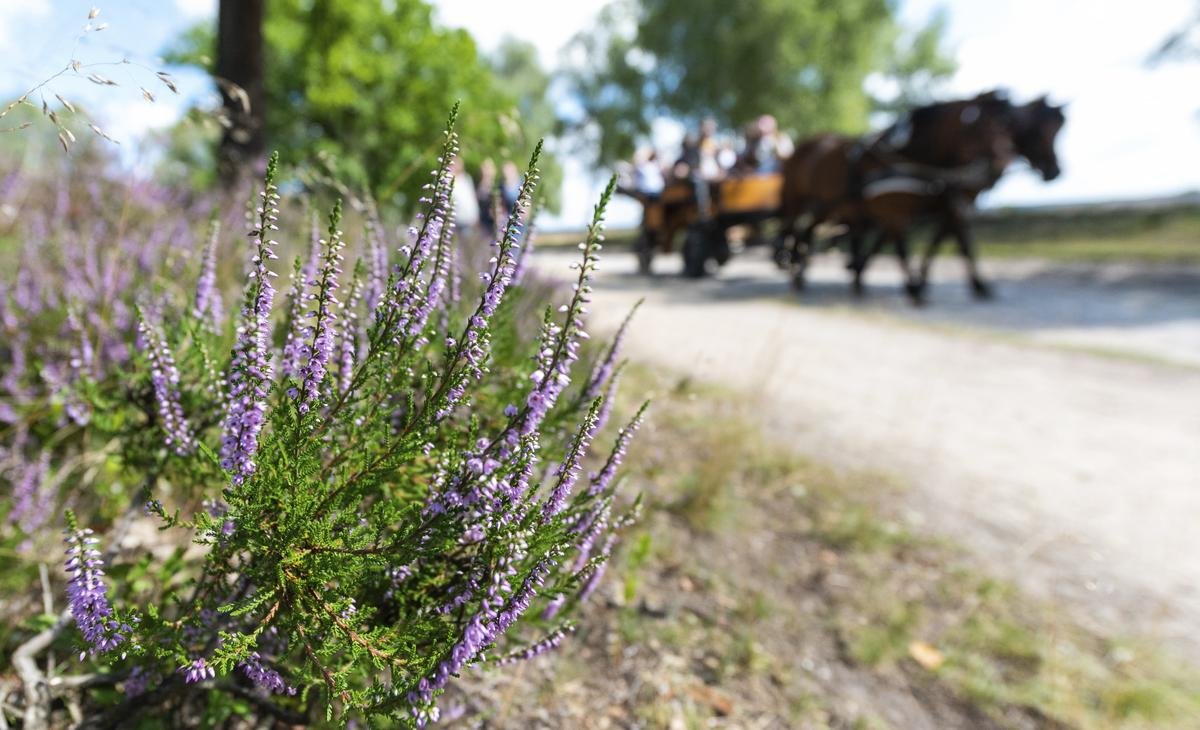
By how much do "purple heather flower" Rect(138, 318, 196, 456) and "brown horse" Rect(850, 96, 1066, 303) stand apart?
11.5 m

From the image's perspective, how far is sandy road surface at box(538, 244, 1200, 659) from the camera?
3.53m

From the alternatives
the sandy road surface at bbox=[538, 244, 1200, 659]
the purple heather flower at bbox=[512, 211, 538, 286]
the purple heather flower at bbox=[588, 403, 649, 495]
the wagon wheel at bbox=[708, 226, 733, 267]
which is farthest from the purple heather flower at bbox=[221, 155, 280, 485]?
the wagon wheel at bbox=[708, 226, 733, 267]

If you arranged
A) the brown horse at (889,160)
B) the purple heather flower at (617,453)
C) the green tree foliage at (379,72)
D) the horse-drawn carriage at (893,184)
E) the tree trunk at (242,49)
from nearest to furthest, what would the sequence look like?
the purple heather flower at (617,453) → the tree trunk at (242,49) → the green tree foliage at (379,72) → the brown horse at (889,160) → the horse-drawn carriage at (893,184)

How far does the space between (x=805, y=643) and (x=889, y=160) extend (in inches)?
423

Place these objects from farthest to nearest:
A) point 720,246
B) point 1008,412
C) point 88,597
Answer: point 720,246, point 1008,412, point 88,597

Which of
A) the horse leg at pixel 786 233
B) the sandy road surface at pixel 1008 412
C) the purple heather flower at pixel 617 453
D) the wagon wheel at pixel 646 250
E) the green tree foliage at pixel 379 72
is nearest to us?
the purple heather flower at pixel 617 453

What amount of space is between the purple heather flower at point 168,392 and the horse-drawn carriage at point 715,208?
42.1 feet

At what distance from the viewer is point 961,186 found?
425 inches

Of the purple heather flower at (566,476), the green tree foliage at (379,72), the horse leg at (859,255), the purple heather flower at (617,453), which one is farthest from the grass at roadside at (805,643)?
the horse leg at (859,255)

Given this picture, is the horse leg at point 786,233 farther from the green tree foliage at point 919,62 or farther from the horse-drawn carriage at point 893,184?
the green tree foliage at point 919,62

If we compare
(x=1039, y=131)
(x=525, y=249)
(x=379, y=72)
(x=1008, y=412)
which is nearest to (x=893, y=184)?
(x=1039, y=131)

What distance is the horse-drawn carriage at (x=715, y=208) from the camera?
13.7m

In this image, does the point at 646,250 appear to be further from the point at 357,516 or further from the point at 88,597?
the point at 88,597

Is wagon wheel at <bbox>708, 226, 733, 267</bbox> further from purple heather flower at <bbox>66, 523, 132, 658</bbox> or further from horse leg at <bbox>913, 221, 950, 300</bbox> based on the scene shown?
purple heather flower at <bbox>66, 523, 132, 658</bbox>
